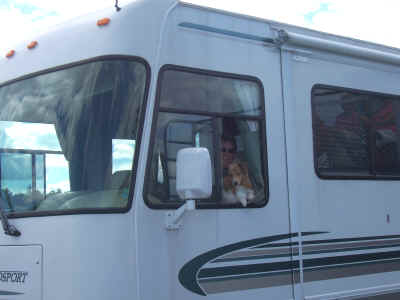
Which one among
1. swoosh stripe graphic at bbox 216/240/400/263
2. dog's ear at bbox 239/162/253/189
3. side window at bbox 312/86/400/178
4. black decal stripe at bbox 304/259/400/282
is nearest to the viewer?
swoosh stripe graphic at bbox 216/240/400/263

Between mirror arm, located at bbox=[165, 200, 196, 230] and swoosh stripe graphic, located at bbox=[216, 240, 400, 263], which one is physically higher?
mirror arm, located at bbox=[165, 200, 196, 230]

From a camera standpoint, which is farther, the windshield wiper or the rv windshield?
the windshield wiper

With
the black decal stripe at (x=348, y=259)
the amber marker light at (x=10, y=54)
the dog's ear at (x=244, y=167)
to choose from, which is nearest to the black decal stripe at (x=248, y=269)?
the black decal stripe at (x=348, y=259)

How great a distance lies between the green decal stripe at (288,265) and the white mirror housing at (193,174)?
75 centimetres

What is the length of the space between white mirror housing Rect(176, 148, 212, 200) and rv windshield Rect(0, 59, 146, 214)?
0.43 meters

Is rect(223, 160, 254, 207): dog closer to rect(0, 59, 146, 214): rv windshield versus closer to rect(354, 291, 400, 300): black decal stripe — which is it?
rect(0, 59, 146, 214): rv windshield

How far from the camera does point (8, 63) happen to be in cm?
508

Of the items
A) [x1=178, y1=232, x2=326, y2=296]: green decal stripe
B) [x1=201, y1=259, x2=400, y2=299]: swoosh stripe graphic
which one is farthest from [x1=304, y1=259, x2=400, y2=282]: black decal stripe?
[x1=178, y1=232, x2=326, y2=296]: green decal stripe

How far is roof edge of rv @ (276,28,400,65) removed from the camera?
16.6ft

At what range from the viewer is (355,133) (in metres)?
5.62

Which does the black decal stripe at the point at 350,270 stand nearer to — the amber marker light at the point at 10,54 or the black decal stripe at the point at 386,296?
the black decal stripe at the point at 386,296

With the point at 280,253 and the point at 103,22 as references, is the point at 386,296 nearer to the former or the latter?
the point at 280,253

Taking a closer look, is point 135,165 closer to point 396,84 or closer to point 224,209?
point 224,209

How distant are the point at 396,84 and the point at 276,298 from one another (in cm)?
263
